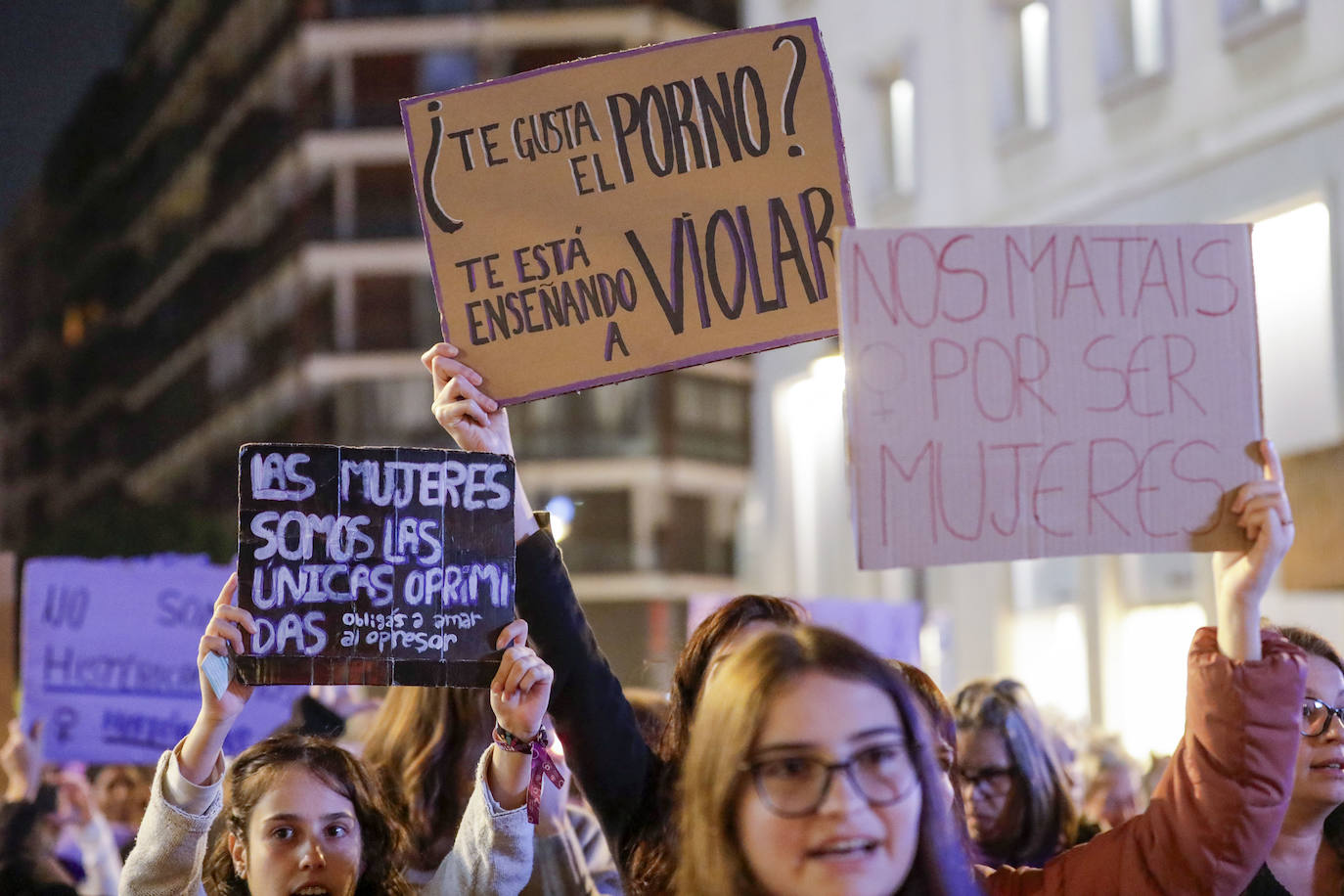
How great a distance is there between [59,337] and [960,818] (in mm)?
85052

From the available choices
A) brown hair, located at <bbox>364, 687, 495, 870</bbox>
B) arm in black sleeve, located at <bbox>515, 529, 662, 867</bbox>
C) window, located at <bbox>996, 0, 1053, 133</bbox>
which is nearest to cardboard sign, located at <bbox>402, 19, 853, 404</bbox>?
arm in black sleeve, located at <bbox>515, 529, 662, 867</bbox>

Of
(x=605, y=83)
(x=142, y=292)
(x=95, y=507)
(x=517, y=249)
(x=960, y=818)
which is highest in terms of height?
(x=142, y=292)

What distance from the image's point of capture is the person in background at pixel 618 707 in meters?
3.33

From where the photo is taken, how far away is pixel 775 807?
2.35 meters

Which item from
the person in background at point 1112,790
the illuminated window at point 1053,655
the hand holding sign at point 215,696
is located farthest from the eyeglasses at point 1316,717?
the illuminated window at point 1053,655

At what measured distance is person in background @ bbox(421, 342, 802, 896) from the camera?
3326mm

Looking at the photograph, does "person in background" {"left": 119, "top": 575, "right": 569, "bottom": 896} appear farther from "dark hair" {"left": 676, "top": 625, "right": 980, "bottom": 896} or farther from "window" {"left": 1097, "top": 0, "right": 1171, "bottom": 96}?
"window" {"left": 1097, "top": 0, "right": 1171, "bottom": 96}

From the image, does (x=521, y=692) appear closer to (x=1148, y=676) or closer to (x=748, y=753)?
(x=748, y=753)

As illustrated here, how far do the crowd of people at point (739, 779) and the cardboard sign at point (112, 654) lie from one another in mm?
1763

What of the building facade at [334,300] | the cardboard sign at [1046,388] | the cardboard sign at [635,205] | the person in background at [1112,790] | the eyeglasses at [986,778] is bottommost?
the person in background at [1112,790]

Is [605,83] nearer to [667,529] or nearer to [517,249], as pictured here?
[517,249]

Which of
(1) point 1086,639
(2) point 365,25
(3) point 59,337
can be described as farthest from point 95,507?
(1) point 1086,639

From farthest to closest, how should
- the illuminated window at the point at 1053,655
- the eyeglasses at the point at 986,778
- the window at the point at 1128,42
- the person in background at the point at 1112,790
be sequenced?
the illuminated window at the point at 1053,655 → the window at the point at 1128,42 → the person in background at the point at 1112,790 → the eyeglasses at the point at 986,778

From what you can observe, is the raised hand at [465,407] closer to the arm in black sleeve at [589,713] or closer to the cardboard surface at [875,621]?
the arm in black sleeve at [589,713]
